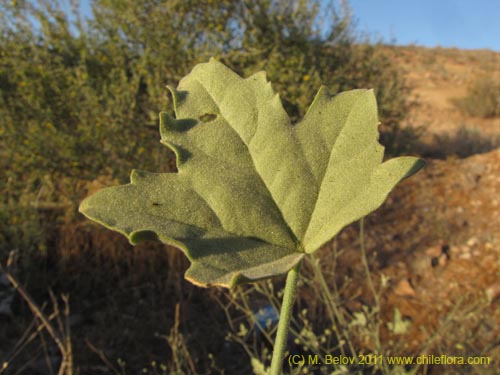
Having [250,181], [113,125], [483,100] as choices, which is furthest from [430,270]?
[483,100]

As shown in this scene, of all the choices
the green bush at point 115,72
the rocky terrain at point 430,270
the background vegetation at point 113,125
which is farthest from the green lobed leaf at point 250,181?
the green bush at point 115,72

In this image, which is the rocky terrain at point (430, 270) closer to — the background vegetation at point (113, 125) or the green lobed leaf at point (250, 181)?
the background vegetation at point (113, 125)

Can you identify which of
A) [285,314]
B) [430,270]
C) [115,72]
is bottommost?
[430,270]

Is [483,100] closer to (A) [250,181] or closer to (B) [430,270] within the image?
(B) [430,270]

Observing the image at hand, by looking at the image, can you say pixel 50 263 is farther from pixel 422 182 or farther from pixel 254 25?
pixel 422 182

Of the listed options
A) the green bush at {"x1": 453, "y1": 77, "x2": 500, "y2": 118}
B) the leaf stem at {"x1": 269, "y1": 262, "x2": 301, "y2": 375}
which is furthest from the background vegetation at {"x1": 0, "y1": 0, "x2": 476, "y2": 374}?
the green bush at {"x1": 453, "y1": 77, "x2": 500, "y2": 118}
